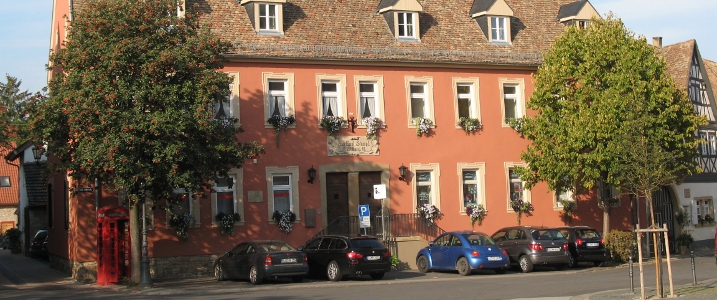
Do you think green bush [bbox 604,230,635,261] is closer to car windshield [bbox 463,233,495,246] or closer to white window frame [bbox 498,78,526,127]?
white window frame [bbox 498,78,526,127]

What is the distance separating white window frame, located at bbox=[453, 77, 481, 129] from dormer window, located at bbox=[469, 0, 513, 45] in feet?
6.79

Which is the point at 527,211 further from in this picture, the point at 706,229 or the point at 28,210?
the point at 28,210

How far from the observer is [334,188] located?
30.7 meters

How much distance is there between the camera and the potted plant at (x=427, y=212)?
103 feet

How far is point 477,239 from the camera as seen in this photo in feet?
87.0

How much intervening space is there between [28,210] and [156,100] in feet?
81.3

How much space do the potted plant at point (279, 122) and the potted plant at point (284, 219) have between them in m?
2.45

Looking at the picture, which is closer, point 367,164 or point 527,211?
point 367,164

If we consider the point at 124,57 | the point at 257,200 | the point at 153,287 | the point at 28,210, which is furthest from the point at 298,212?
the point at 28,210

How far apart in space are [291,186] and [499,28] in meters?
11.0

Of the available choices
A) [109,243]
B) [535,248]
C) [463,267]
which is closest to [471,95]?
[535,248]

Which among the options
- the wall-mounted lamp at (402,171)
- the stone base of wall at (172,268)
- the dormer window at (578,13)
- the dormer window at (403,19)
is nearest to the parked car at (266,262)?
the stone base of wall at (172,268)

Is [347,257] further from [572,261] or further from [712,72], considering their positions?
[712,72]

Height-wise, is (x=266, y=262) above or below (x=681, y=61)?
below
